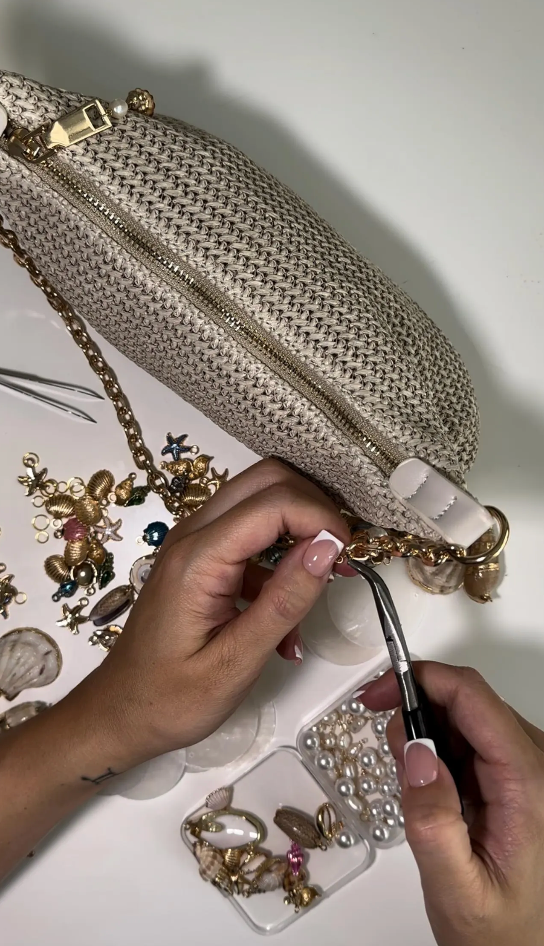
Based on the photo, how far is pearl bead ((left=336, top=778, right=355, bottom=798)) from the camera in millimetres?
838

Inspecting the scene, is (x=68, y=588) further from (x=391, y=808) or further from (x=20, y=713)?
(x=391, y=808)

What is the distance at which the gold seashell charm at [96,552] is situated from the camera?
86 centimetres

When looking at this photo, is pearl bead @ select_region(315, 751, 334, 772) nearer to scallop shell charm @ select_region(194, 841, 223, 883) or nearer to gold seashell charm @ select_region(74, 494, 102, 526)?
scallop shell charm @ select_region(194, 841, 223, 883)

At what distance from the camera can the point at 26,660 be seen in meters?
0.84

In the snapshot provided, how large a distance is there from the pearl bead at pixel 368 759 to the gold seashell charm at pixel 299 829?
102 millimetres

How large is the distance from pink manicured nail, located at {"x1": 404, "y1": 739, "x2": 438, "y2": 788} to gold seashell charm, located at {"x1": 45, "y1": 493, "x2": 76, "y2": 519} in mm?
523

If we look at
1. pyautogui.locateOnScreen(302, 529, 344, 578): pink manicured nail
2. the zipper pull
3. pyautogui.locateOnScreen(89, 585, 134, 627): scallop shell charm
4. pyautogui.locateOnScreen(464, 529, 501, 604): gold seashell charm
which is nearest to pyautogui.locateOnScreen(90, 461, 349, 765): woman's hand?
pyautogui.locateOnScreen(302, 529, 344, 578): pink manicured nail

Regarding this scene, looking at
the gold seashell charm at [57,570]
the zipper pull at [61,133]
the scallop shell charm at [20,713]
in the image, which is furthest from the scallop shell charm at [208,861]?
the zipper pull at [61,133]

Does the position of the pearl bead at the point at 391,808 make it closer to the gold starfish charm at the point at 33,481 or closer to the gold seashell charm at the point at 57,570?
the gold seashell charm at the point at 57,570

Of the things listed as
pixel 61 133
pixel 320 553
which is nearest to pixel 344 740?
pixel 320 553

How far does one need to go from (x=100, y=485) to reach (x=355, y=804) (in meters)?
0.54

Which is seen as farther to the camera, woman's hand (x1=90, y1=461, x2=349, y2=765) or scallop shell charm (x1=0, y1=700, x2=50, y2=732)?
scallop shell charm (x1=0, y1=700, x2=50, y2=732)

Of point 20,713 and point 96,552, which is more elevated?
point 96,552

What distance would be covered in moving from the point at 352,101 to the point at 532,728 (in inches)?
32.9
